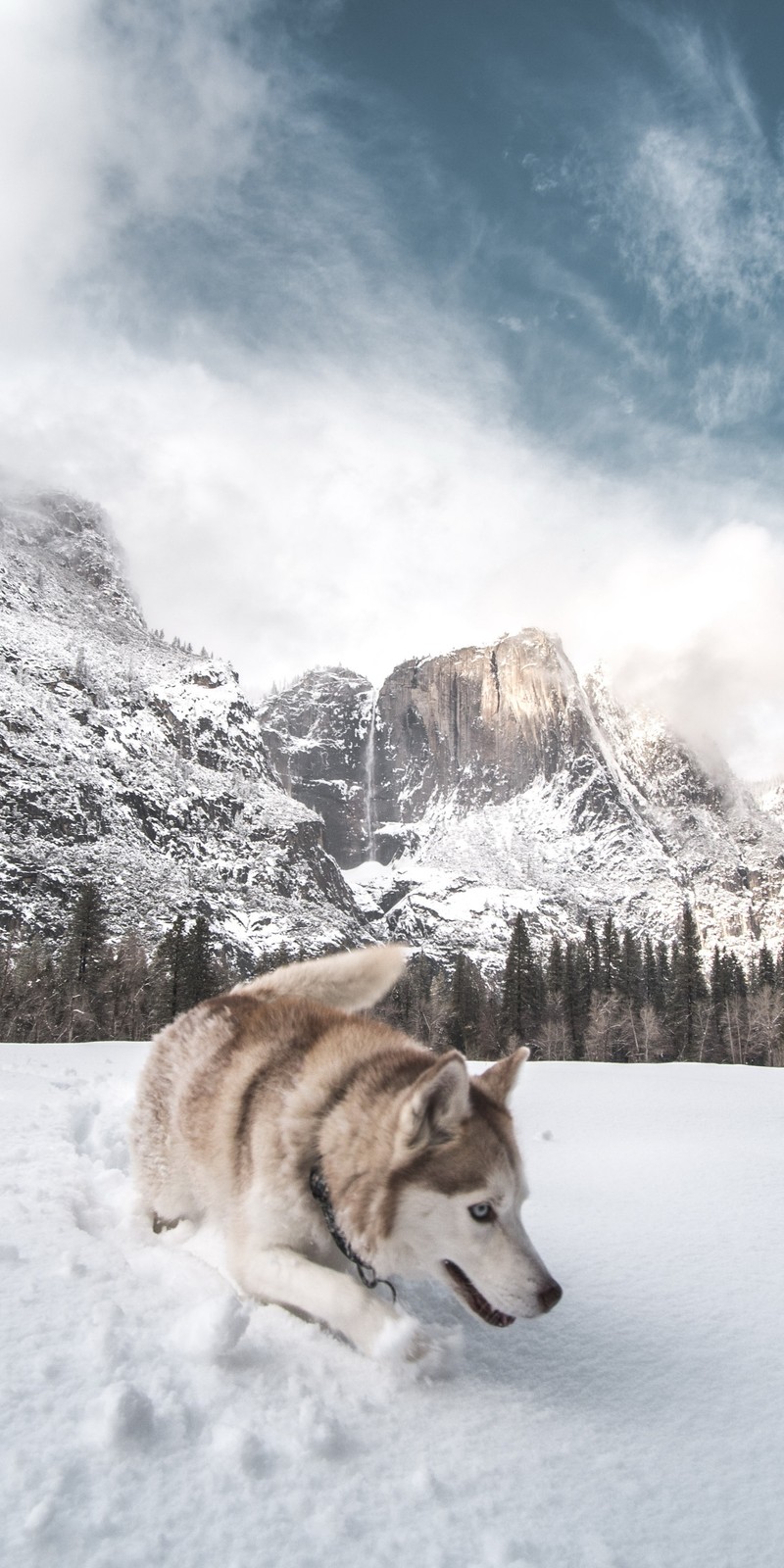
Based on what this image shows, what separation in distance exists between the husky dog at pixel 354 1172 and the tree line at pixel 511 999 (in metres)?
49.5

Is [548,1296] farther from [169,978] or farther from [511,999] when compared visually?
[511,999]

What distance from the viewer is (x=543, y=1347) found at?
2.98m

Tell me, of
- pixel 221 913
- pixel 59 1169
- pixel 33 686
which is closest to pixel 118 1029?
pixel 59 1169

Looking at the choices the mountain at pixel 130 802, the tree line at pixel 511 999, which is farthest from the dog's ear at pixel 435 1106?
the mountain at pixel 130 802

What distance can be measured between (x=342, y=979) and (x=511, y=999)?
66.5 meters

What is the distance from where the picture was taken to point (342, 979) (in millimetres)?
4754

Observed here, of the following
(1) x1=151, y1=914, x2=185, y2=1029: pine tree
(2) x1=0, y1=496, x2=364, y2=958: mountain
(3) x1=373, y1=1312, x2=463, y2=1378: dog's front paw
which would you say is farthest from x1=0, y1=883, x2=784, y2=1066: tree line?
(2) x1=0, y1=496, x2=364, y2=958: mountain

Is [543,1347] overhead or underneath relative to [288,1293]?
underneath

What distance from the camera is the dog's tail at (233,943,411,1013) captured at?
4660 millimetres

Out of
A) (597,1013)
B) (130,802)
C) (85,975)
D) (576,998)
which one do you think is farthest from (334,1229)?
(130,802)

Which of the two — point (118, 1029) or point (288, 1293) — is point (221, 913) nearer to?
point (118, 1029)

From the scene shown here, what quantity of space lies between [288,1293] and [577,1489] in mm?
1177

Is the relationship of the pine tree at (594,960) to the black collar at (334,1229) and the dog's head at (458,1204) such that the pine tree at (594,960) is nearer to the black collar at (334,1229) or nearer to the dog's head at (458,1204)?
the black collar at (334,1229)

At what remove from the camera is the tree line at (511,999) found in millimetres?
52781
